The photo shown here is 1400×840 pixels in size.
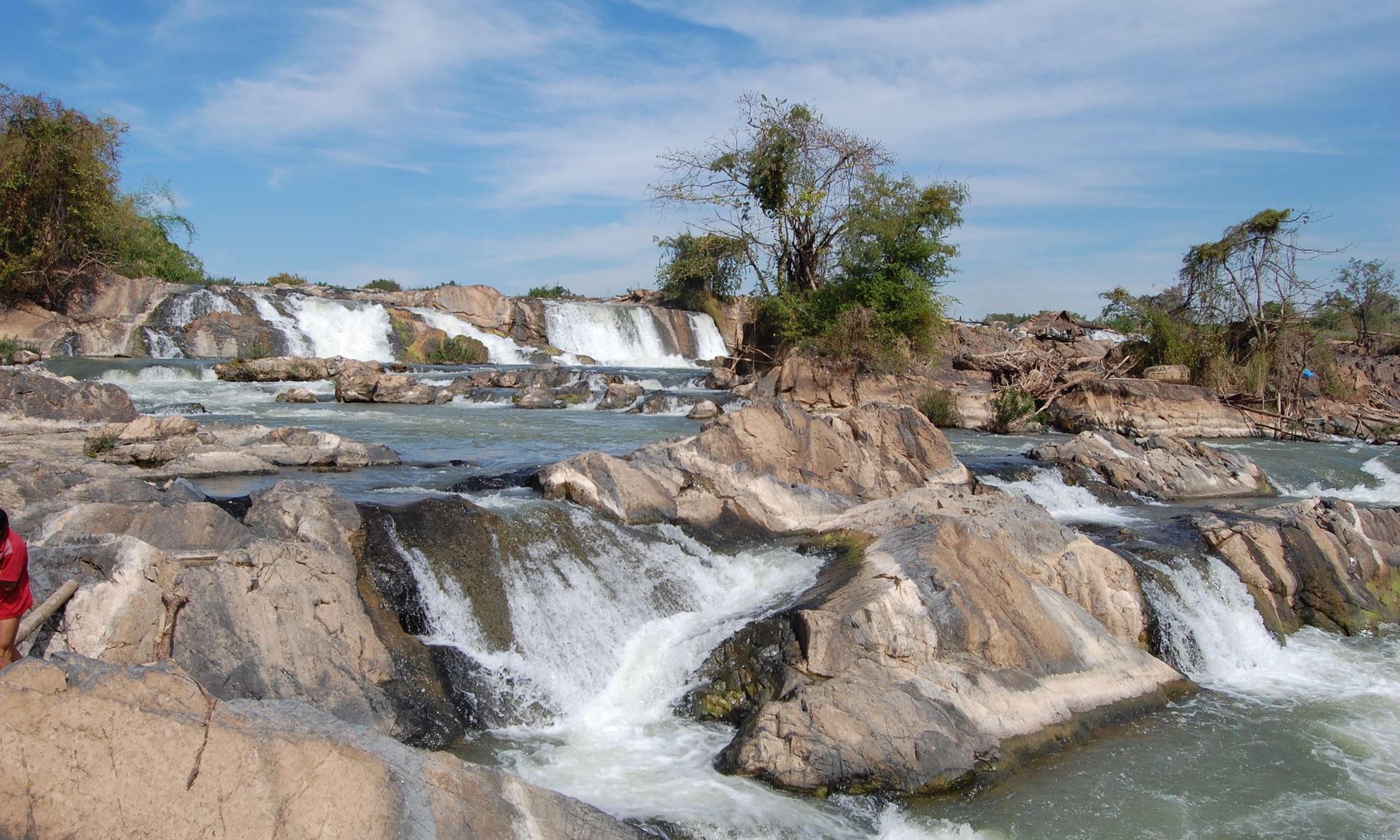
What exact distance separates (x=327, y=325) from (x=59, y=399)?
15796 millimetres

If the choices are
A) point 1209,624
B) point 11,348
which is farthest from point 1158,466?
point 11,348

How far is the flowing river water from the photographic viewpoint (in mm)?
4988

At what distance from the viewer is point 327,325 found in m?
25.7

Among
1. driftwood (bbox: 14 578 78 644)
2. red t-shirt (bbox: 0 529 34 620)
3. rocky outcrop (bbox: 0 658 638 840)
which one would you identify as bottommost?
rocky outcrop (bbox: 0 658 638 840)

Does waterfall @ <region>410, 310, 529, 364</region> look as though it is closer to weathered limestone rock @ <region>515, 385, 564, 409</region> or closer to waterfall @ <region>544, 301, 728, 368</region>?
waterfall @ <region>544, 301, 728, 368</region>

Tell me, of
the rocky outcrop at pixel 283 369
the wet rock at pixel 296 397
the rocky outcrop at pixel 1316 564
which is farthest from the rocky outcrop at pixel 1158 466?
the rocky outcrop at pixel 283 369

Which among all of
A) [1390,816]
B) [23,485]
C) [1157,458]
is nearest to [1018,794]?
[1390,816]

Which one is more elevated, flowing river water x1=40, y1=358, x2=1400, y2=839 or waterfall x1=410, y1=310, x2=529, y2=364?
waterfall x1=410, y1=310, x2=529, y2=364

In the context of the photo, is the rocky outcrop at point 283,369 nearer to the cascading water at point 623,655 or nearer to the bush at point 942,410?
the bush at point 942,410

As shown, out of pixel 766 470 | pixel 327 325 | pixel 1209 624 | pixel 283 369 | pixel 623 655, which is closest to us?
pixel 623 655

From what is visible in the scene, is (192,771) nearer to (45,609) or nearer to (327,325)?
(45,609)

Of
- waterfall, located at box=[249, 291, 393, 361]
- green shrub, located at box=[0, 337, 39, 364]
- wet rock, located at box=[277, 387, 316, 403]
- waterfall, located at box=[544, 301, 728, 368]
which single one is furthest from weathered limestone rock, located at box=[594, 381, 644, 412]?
green shrub, located at box=[0, 337, 39, 364]

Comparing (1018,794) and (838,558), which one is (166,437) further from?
(1018,794)

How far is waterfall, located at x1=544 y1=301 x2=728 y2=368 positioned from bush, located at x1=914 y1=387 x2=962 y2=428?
41.0 ft
